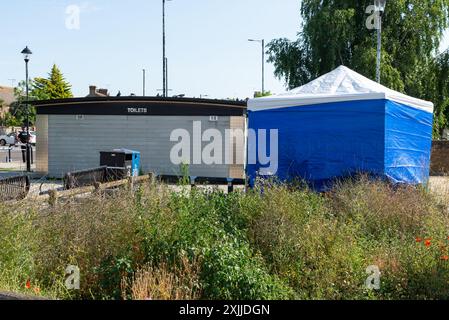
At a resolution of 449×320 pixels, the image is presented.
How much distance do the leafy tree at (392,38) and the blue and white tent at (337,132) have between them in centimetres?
1326

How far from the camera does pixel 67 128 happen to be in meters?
20.6

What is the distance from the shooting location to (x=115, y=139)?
2028cm

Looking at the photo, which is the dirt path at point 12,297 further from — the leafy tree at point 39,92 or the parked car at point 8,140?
the leafy tree at point 39,92

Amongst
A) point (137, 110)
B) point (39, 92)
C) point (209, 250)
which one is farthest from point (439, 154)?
point (39, 92)

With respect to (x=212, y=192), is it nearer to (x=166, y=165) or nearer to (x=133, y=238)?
(x=133, y=238)

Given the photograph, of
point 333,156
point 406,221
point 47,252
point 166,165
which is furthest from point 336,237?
point 166,165

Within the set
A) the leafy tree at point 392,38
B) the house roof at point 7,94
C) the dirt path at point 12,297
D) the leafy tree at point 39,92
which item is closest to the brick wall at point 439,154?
the leafy tree at point 392,38

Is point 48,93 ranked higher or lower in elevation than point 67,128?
higher

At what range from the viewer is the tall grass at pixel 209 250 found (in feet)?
16.7

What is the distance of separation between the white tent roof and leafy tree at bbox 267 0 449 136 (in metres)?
12.5

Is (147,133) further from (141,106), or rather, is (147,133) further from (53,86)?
(53,86)

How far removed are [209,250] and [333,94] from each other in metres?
6.95
